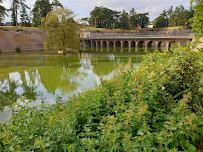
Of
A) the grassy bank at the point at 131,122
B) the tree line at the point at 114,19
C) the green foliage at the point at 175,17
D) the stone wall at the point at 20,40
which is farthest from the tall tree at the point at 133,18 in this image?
the grassy bank at the point at 131,122

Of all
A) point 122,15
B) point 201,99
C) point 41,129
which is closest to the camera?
point 41,129

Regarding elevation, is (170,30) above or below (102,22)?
below

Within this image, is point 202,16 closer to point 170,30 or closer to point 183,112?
point 183,112

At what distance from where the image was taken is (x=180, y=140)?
1.94 meters

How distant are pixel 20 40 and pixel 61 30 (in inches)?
593

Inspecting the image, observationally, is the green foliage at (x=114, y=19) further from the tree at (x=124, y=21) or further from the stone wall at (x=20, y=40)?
the stone wall at (x=20, y=40)

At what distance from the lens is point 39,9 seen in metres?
45.8

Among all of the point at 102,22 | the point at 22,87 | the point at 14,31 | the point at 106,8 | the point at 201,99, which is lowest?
the point at 22,87

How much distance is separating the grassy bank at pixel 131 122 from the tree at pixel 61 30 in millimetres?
20539

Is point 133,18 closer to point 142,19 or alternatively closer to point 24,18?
point 142,19

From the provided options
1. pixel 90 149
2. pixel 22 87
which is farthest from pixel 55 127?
pixel 22 87

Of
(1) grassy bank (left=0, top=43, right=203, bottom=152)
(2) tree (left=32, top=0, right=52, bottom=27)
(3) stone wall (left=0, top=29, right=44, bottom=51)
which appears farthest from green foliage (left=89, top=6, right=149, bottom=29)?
(1) grassy bank (left=0, top=43, right=203, bottom=152)

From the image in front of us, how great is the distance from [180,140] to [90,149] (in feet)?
3.55

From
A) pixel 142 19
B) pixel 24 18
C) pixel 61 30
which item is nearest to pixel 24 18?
pixel 24 18
